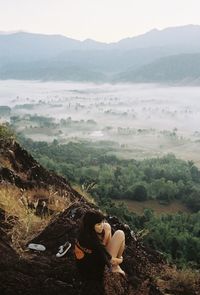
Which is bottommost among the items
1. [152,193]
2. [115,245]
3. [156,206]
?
[156,206]

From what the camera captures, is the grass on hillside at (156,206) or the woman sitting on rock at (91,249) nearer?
the woman sitting on rock at (91,249)

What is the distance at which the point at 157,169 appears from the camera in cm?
8762

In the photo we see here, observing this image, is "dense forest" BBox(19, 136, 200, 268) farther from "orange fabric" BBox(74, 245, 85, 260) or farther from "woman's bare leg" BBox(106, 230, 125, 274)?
"orange fabric" BBox(74, 245, 85, 260)

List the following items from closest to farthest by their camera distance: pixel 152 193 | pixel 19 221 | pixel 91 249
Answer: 1. pixel 91 249
2. pixel 19 221
3. pixel 152 193

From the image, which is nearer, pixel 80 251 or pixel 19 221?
pixel 80 251

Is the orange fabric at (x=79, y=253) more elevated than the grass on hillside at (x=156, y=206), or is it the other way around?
→ the orange fabric at (x=79, y=253)

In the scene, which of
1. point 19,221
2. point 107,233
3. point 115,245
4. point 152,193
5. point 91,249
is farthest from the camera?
point 152,193

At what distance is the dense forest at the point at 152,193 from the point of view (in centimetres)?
3750

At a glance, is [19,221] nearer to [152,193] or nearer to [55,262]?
[55,262]

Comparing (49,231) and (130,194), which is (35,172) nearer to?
(49,231)

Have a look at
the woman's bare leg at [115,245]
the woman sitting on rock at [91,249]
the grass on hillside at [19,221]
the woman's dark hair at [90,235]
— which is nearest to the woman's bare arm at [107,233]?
the woman's bare leg at [115,245]

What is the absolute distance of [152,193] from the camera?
67.9m

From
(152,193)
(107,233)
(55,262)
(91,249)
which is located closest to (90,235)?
(91,249)

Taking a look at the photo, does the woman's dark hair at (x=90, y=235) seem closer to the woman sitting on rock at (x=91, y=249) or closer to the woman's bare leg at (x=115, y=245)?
the woman sitting on rock at (x=91, y=249)
